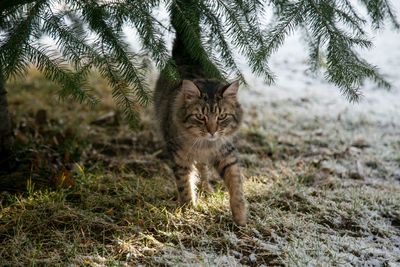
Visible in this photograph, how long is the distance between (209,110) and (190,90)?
191mm

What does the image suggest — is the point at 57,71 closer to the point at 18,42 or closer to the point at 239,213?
the point at 18,42

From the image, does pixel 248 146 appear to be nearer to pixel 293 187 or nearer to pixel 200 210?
pixel 293 187

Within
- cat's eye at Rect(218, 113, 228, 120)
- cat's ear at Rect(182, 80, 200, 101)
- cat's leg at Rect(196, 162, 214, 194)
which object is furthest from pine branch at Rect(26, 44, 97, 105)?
cat's leg at Rect(196, 162, 214, 194)

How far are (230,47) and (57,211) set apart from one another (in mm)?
1409

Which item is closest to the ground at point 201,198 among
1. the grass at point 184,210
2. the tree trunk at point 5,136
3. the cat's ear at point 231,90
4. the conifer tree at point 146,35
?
the grass at point 184,210

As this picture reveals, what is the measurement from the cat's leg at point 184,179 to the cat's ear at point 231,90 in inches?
20.3

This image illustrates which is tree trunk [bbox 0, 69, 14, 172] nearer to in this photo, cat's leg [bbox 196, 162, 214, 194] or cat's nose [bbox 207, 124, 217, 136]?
cat's leg [bbox 196, 162, 214, 194]

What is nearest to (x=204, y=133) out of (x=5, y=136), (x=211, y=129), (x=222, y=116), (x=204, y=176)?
(x=211, y=129)

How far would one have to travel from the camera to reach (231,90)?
9.77 ft

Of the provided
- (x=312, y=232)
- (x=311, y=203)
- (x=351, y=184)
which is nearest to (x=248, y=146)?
(x=351, y=184)

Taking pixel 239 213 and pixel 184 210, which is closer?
pixel 239 213

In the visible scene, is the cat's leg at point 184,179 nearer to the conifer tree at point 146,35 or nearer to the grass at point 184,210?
the grass at point 184,210

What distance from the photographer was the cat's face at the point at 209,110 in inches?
115

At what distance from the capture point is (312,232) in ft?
8.71
